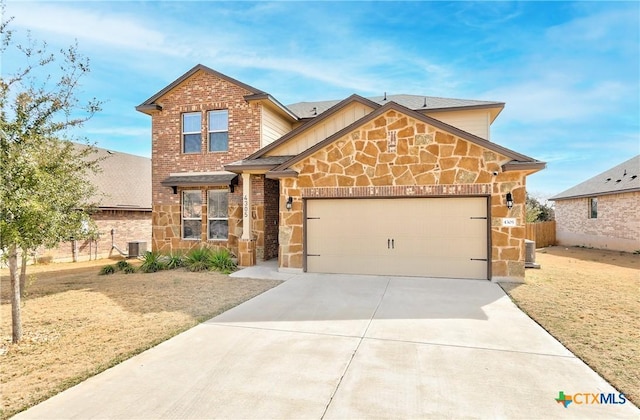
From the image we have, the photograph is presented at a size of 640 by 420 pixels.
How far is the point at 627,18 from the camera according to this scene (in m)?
10.1

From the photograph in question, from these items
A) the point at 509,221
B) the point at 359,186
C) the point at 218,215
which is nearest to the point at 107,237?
the point at 218,215

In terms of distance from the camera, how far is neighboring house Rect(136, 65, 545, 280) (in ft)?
30.0

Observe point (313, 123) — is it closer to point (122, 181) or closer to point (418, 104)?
point (418, 104)

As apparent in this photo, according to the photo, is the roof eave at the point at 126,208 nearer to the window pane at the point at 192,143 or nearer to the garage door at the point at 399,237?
the window pane at the point at 192,143

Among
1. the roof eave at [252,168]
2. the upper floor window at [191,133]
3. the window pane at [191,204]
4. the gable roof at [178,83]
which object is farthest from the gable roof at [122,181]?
the roof eave at [252,168]

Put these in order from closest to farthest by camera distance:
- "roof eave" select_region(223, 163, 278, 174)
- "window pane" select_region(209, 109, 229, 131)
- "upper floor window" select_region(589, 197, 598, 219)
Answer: "roof eave" select_region(223, 163, 278, 174), "window pane" select_region(209, 109, 229, 131), "upper floor window" select_region(589, 197, 598, 219)

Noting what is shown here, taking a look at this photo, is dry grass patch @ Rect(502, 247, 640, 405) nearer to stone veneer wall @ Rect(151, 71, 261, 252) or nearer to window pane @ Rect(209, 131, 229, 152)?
stone veneer wall @ Rect(151, 71, 261, 252)

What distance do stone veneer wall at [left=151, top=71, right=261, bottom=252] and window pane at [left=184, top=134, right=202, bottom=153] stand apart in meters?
0.21

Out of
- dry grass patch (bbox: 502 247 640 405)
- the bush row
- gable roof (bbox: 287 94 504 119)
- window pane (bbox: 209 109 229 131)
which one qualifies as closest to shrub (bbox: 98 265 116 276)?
the bush row

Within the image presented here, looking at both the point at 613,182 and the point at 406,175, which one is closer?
the point at 406,175

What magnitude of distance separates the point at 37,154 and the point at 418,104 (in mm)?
13520

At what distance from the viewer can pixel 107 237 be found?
17.4 meters

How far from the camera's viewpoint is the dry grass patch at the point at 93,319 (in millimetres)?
3949

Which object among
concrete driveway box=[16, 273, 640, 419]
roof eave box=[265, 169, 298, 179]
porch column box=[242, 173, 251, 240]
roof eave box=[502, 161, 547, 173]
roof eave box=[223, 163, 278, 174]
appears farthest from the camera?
porch column box=[242, 173, 251, 240]
